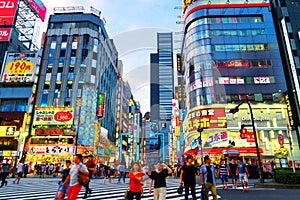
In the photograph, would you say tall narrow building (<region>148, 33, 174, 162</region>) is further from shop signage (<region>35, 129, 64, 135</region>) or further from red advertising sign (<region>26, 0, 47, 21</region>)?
shop signage (<region>35, 129, 64, 135</region>)

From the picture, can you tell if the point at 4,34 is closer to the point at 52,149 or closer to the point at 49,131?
the point at 49,131

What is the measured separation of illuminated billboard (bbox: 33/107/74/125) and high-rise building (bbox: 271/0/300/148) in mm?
38906

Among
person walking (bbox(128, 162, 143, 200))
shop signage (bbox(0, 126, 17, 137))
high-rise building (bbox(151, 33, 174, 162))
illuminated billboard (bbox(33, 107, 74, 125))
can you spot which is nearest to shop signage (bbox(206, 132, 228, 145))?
illuminated billboard (bbox(33, 107, 74, 125))

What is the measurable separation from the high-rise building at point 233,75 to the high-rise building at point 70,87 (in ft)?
67.2

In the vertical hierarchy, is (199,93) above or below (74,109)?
above

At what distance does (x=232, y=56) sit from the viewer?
4266cm

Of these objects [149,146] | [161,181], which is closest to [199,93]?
[161,181]

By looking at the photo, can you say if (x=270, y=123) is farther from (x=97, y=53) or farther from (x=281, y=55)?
(x=97, y=53)

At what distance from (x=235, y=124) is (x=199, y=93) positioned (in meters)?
8.71

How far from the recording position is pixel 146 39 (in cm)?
1988

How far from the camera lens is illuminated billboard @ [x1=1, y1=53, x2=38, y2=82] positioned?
41344 millimetres

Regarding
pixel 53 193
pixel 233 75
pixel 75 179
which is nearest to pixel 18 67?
pixel 53 193

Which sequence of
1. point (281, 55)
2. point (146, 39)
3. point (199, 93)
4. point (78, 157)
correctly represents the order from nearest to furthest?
point (78, 157), point (146, 39), point (199, 93), point (281, 55)

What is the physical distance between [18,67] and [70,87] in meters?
10.9
